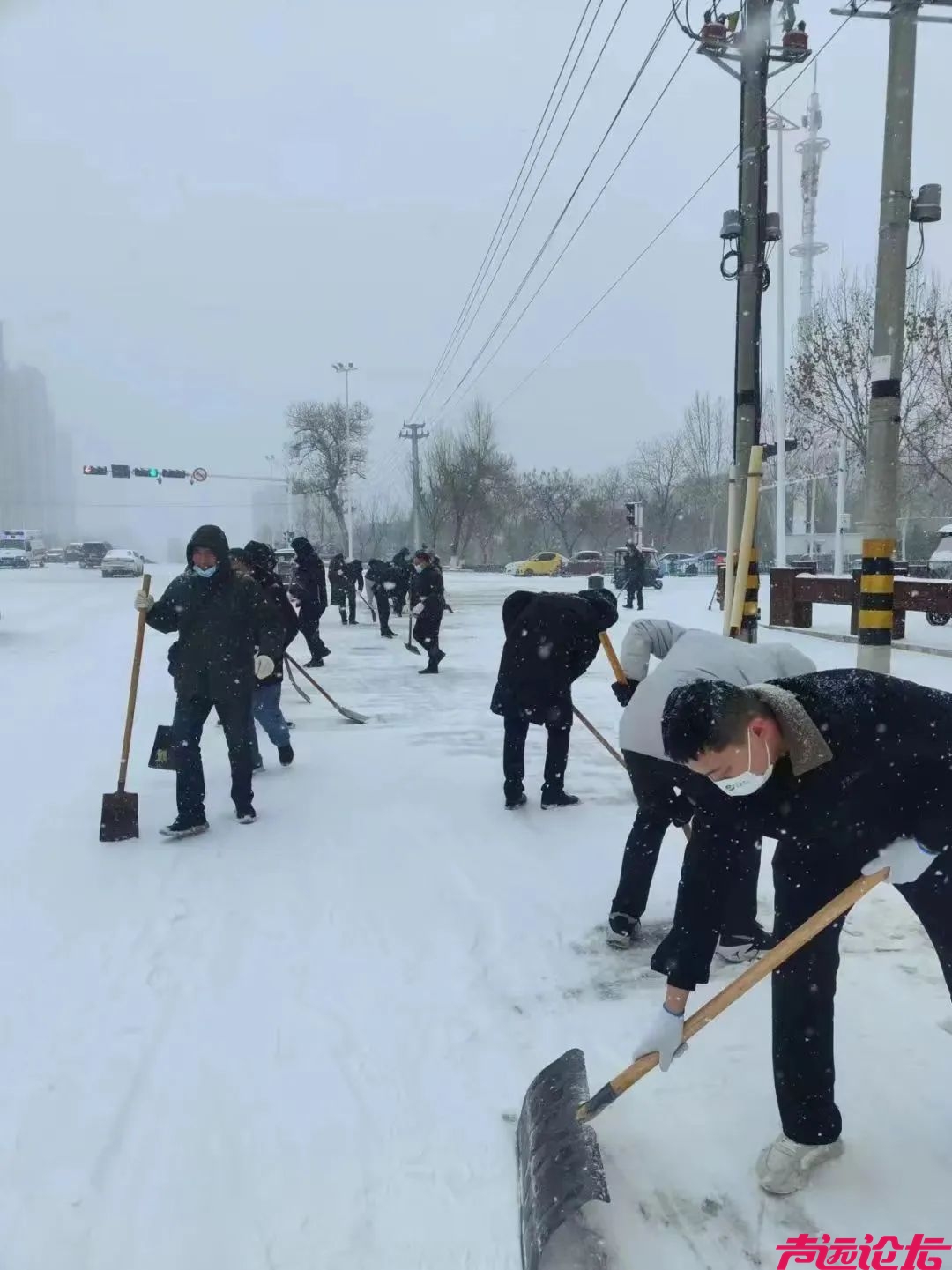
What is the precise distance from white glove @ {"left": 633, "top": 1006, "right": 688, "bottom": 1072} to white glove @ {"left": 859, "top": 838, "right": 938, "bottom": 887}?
0.67 m

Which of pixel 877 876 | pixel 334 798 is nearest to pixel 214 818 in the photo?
pixel 334 798

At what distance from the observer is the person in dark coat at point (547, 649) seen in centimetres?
523

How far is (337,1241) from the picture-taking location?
2.29 m

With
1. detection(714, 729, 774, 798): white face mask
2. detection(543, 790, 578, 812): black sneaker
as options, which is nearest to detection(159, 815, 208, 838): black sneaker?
detection(543, 790, 578, 812): black sneaker

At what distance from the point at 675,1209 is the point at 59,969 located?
2.62 meters

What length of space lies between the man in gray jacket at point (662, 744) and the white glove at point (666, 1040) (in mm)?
719

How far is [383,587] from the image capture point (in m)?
16.7

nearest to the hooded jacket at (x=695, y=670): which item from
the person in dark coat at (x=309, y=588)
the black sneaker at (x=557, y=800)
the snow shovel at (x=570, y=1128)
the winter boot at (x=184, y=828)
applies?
the snow shovel at (x=570, y=1128)

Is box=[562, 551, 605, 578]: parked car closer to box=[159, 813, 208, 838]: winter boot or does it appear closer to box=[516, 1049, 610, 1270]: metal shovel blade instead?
box=[159, 813, 208, 838]: winter boot

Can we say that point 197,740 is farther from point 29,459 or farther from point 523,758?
point 29,459

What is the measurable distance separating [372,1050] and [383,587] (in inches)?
544

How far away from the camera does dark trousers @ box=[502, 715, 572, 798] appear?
558cm

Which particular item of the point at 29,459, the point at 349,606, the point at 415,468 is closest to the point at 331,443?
the point at 415,468

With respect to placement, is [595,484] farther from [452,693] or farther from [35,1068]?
[35,1068]
